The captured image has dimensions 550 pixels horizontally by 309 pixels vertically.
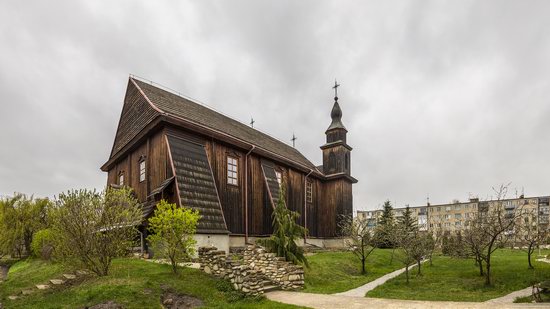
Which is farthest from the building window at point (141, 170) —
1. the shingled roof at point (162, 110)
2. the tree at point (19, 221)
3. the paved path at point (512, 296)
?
the paved path at point (512, 296)

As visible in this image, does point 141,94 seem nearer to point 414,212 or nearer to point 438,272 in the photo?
point 438,272

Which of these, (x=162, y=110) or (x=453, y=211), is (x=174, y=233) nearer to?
(x=162, y=110)

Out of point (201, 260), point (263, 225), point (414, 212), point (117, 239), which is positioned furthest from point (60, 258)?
point (414, 212)

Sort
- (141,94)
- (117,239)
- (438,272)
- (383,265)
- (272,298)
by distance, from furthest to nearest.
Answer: (383,265), (141,94), (438,272), (117,239), (272,298)

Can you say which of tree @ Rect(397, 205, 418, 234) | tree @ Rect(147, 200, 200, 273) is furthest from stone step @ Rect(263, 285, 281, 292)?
tree @ Rect(397, 205, 418, 234)

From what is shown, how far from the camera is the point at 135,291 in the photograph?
9672 mm

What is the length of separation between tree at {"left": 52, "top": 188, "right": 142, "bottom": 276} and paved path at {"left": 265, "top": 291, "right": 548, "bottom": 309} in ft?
18.7

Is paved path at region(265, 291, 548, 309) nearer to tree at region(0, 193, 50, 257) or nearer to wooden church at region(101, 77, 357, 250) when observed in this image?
wooden church at region(101, 77, 357, 250)

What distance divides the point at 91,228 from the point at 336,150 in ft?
77.7

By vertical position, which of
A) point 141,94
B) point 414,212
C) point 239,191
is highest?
point 141,94

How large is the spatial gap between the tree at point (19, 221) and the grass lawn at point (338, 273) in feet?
70.6

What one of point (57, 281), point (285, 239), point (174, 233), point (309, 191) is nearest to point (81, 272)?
point (57, 281)

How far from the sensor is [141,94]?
19828 millimetres

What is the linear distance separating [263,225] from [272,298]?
1019cm
